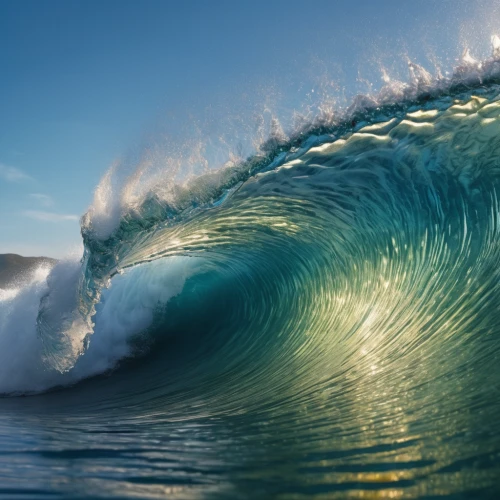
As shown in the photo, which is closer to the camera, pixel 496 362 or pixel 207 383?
pixel 496 362

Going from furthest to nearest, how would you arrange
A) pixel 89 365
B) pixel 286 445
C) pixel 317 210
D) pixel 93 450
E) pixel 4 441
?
pixel 89 365
pixel 317 210
pixel 4 441
pixel 93 450
pixel 286 445

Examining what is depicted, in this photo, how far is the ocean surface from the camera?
7.09 ft

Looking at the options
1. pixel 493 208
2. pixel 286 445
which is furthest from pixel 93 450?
pixel 493 208

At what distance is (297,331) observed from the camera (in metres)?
6.30

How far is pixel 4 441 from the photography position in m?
3.09

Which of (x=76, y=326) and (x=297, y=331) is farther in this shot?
(x=76, y=326)

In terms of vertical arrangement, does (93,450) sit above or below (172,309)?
below

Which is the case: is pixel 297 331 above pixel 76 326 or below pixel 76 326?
below

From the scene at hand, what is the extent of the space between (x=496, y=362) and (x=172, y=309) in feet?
23.0

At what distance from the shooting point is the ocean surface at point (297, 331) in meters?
2.16

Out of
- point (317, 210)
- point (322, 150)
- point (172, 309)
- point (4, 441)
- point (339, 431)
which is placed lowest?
point (339, 431)

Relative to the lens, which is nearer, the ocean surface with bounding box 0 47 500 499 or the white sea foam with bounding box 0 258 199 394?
the ocean surface with bounding box 0 47 500 499

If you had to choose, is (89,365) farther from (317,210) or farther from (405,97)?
(405,97)

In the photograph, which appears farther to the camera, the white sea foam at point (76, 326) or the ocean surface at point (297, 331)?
the white sea foam at point (76, 326)
